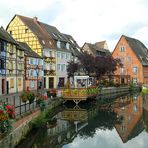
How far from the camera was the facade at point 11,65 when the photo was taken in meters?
43.4

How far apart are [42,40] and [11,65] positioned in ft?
46.6

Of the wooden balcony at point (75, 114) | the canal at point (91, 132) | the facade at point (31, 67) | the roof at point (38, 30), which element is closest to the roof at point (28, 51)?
the facade at point (31, 67)

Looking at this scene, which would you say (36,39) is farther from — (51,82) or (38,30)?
(51,82)

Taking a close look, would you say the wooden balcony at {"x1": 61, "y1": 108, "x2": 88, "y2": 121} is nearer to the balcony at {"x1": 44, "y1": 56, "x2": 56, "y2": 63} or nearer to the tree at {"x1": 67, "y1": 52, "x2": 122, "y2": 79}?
the tree at {"x1": 67, "y1": 52, "x2": 122, "y2": 79}

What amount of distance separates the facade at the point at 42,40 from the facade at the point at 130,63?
1004 inches

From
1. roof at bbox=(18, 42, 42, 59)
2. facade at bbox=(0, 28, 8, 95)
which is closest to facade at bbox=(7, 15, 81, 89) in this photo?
roof at bbox=(18, 42, 42, 59)

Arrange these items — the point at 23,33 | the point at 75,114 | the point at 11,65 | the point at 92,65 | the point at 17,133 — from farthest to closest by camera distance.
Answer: the point at 23,33, the point at 92,65, the point at 11,65, the point at 75,114, the point at 17,133

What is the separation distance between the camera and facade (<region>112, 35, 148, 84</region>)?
274ft

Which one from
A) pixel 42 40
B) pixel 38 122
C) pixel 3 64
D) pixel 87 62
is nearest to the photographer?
pixel 38 122

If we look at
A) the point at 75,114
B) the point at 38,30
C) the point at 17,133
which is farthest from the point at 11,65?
the point at 17,133

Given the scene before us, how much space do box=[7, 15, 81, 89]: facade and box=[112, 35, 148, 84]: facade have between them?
2550 centimetres

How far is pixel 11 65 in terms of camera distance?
1832 inches

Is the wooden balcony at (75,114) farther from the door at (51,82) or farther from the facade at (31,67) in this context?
the door at (51,82)

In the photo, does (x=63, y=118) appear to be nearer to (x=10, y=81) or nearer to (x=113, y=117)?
(x=113, y=117)
